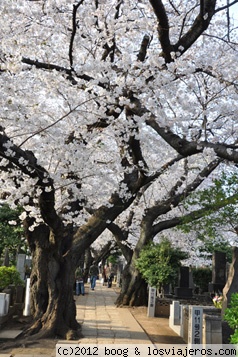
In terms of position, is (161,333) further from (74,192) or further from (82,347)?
(74,192)

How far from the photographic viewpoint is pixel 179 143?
767 centimetres

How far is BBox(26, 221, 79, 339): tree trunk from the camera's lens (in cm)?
1108

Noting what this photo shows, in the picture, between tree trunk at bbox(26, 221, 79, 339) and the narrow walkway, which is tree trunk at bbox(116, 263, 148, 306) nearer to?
the narrow walkway

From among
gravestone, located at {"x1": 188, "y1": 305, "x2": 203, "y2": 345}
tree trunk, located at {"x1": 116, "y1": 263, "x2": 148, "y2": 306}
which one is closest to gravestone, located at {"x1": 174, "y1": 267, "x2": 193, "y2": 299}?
tree trunk, located at {"x1": 116, "y1": 263, "x2": 148, "y2": 306}

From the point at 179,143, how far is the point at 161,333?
758cm

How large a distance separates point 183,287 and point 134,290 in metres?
3.21

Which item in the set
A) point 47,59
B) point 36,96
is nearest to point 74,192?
point 36,96

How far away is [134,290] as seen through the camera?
19609 millimetres

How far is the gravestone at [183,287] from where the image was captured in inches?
832

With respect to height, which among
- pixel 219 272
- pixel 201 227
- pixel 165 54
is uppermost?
pixel 165 54

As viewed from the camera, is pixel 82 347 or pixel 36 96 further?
pixel 36 96

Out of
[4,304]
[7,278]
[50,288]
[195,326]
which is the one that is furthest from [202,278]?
[195,326]

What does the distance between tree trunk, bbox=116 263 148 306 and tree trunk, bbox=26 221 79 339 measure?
7944 mm

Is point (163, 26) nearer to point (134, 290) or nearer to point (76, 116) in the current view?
point (76, 116)
